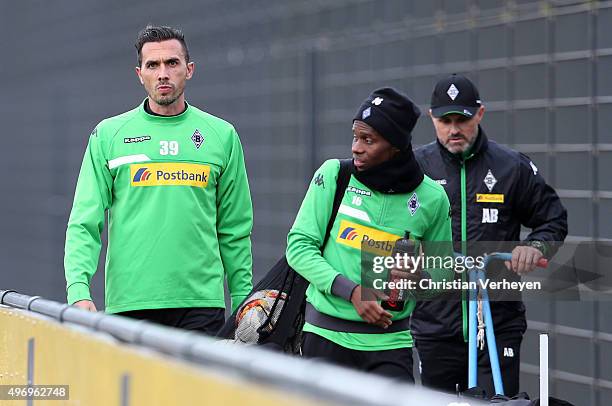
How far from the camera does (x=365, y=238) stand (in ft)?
17.1

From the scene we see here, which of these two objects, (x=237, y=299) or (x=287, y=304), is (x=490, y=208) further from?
(x=287, y=304)

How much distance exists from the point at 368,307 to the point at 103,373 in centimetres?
164

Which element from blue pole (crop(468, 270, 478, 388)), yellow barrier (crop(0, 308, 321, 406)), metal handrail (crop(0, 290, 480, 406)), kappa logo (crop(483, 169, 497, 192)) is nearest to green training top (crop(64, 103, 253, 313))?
yellow barrier (crop(0, 308, 321, 406))

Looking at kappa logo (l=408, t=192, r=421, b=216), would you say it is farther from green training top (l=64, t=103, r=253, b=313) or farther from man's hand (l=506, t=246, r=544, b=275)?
man's hand (l=506, t=246, r=544, b=275)

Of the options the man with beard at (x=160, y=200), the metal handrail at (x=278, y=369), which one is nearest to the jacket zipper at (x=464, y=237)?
the man with beard at (x=160, y=200)

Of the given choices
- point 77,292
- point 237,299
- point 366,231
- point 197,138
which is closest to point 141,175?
point 197,138

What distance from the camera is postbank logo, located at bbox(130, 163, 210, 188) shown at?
5586 millimetres

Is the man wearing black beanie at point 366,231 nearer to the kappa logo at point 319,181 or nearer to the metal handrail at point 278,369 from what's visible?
the kappa logo at point 319,181

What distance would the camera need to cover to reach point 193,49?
1331 centimetres

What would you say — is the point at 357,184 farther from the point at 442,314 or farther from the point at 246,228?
the point at 442,314

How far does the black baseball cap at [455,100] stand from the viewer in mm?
6512

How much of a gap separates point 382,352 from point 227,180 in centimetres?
112

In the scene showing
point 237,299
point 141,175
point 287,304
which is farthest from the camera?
point 237,299

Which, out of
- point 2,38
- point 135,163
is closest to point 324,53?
point 135,163
